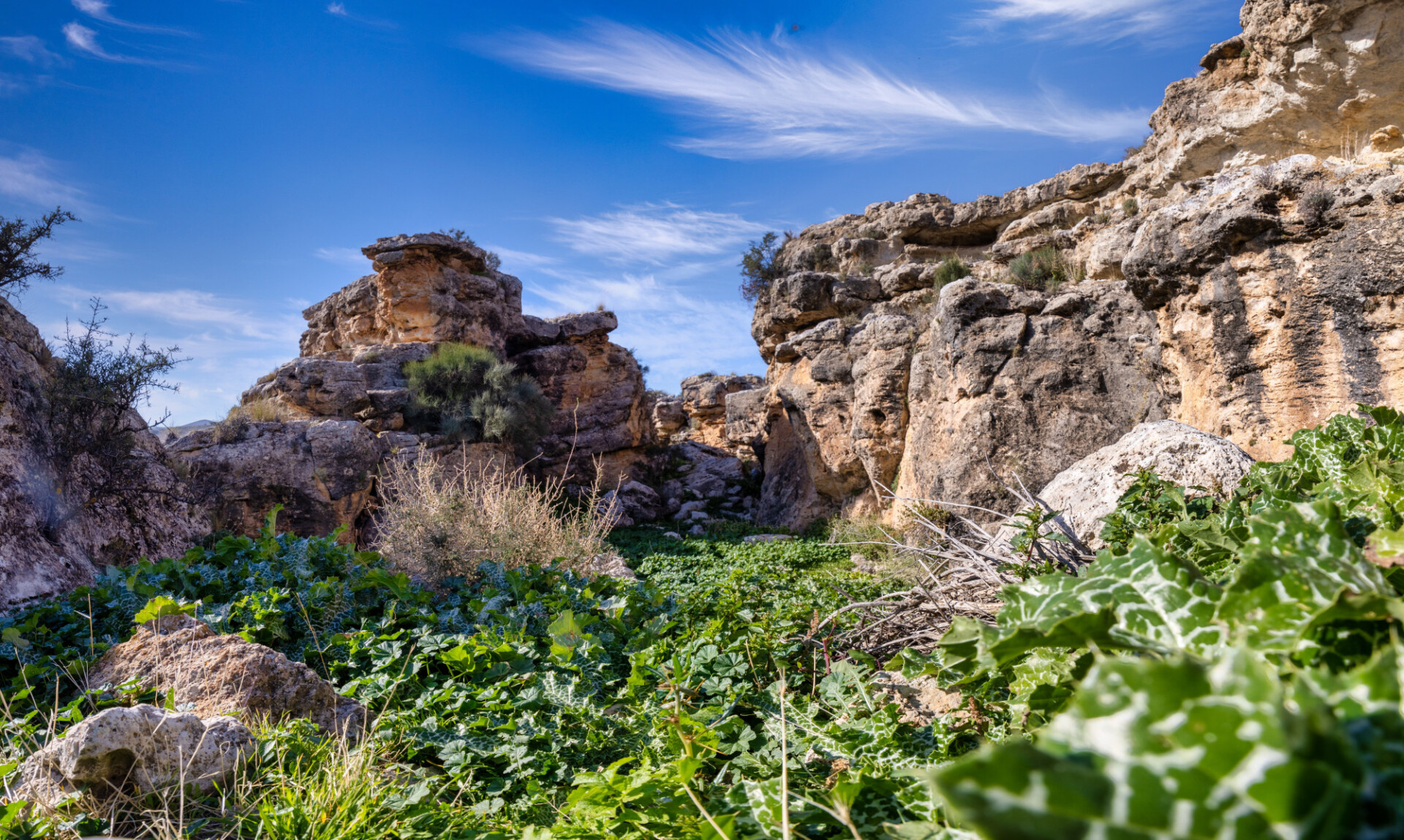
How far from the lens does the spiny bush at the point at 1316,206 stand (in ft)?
16.6

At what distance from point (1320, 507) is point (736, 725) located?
1.70 meters

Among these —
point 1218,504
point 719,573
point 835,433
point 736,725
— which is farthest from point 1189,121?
point 736,725

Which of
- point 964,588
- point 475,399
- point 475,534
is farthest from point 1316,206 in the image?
point 475,399

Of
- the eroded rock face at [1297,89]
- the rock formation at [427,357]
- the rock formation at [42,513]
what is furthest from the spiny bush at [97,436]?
the eroded rock face at [1297,89]

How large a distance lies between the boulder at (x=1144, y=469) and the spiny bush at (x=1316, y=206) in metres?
2.38

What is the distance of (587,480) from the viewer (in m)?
18.4

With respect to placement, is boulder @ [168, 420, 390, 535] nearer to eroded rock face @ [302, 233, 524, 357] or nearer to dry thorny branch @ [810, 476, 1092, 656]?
eroded rock face @ [302, 233, 524, 357]

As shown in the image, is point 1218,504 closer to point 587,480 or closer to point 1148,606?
point 1148,606

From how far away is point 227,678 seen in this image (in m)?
2.85

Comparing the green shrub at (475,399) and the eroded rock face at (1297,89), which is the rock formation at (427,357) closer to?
the green shrub at (475,399)

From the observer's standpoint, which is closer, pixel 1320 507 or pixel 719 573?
pixel 1320 507

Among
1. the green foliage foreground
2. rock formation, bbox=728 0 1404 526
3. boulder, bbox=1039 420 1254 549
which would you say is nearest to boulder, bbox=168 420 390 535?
the green foliage foreground

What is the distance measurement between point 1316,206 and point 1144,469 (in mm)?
3195

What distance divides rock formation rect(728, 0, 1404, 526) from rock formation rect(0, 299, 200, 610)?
22.2ft
